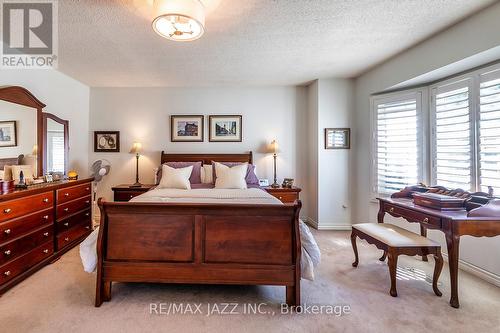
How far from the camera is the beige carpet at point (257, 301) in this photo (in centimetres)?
167

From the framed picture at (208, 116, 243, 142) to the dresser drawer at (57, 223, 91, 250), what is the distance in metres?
2.36

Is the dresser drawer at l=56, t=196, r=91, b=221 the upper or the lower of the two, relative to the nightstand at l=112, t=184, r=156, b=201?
lower

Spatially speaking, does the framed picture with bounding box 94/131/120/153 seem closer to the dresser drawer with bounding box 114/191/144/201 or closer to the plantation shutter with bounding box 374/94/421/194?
the dresser drawer with bounding box 114/191/144/201

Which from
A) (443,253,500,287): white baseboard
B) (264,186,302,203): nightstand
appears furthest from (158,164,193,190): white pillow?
(443,253,500,287): white baseboard

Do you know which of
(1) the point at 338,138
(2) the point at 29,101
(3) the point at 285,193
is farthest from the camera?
(1) the point at 338,138

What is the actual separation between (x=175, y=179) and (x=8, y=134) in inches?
74.3

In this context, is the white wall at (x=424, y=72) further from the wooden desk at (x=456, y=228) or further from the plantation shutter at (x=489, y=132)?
the wooden desk at (x=456, y=228)

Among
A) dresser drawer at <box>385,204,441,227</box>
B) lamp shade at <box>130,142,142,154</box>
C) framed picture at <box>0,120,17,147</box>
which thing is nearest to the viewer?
dresser drawer at <box>385,204,441,227</box>

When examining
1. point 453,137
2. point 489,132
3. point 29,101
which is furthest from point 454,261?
point 29,101

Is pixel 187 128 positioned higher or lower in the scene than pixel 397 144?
higher

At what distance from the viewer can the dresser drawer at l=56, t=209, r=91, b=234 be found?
9.25 ft

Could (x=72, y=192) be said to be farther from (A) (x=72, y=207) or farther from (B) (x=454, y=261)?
(B) (x=454, y=261)

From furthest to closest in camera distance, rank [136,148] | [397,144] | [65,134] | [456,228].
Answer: [136,148] → [65,134] → [397,144] → [456,228]

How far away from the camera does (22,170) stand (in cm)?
277
